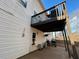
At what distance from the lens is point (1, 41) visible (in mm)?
3824

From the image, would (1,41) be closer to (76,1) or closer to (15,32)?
(15,32)

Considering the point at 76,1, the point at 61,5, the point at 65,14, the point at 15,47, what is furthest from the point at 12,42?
the point at 76,1

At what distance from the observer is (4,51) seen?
13.2 feet

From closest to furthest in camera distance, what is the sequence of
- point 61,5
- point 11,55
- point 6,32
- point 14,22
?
point 6,32 < point 11,55 < point 14,22 < point 61,5

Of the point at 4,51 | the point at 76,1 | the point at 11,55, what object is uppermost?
the point at 76,1

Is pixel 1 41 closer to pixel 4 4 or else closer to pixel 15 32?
pixel 15 32

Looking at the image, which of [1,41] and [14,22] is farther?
[14,22]

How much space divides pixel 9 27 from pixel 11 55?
A: 61.9 inches

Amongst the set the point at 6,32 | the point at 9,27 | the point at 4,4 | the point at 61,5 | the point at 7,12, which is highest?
the point at 61,5

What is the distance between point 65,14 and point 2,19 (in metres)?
3.95

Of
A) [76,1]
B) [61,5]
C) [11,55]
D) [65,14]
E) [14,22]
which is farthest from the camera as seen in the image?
[76,1]

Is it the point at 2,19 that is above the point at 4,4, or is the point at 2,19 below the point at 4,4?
below

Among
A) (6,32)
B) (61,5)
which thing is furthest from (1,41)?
(61,5)

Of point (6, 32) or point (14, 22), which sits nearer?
point (6, 32)
